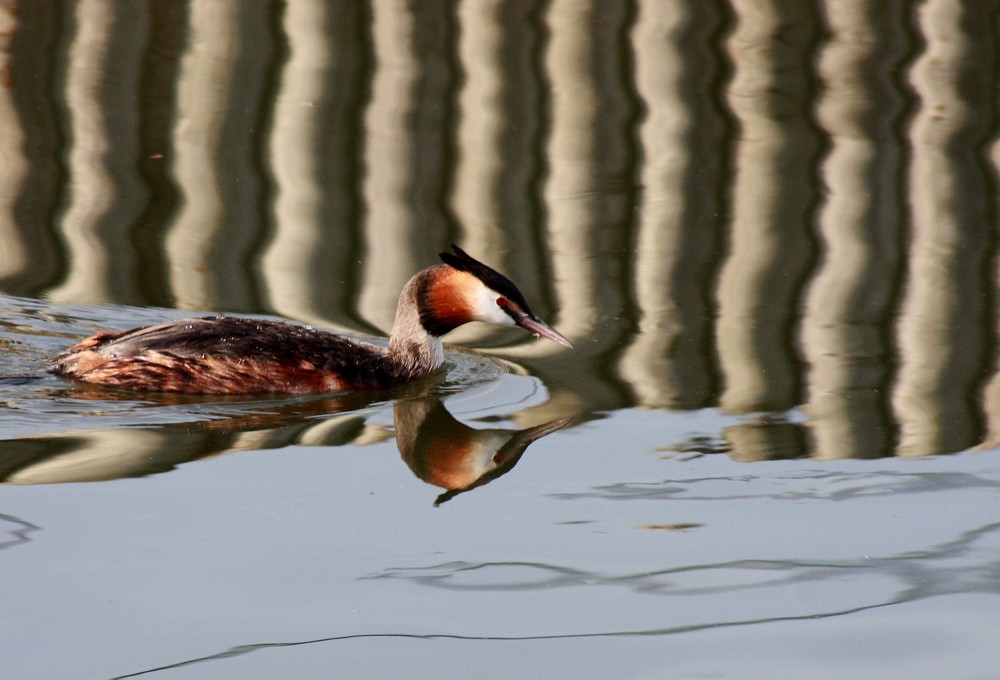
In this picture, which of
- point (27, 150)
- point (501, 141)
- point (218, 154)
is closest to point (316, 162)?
point (218, 154)

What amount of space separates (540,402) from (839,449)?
4.45 feet

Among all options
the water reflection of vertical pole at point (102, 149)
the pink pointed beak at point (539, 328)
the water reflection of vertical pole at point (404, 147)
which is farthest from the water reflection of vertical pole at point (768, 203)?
the water reflection of vertical pole at point (102, 149)

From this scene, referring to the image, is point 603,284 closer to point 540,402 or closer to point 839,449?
point 540,402

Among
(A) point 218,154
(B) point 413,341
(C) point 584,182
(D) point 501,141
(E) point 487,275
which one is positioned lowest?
(B) point 413,341

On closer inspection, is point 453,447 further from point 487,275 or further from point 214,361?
point 214,361

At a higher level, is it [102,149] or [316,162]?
[102,149]

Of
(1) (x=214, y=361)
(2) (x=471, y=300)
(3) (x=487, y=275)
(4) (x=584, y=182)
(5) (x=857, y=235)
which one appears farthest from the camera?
(4) (x=584, y=182)

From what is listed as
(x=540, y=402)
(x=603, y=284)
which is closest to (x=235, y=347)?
(x=540, y=402)

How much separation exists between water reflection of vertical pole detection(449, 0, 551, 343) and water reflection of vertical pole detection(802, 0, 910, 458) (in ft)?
5.24

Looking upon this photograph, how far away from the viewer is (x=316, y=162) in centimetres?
1064

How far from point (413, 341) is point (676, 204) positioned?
3285 mm

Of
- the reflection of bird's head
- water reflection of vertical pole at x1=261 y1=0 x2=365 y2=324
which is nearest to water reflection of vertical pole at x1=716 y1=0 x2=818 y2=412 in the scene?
the reflection of bird's head

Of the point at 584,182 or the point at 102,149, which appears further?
the point at 102,149

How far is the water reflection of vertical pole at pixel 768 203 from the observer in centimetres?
739
